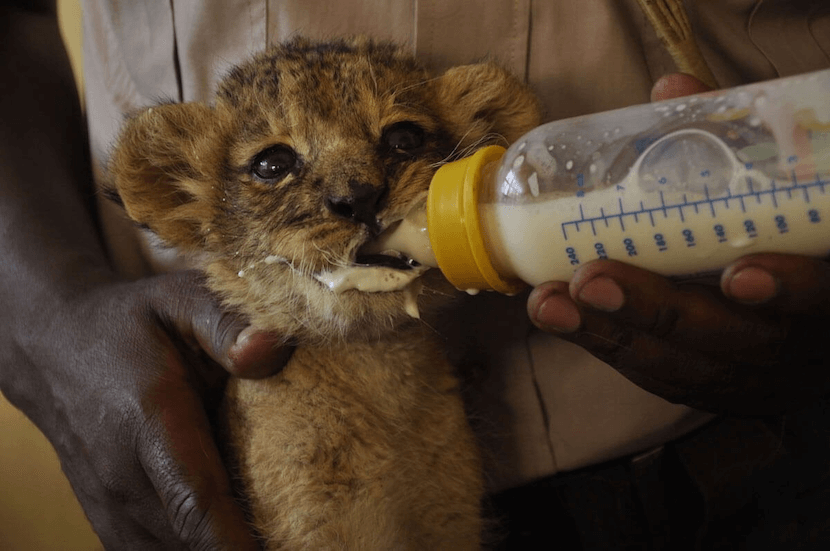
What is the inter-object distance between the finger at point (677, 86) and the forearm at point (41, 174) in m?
0.89

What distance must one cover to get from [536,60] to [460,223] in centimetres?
46

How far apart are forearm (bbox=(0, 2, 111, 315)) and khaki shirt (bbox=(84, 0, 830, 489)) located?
0.24 meters

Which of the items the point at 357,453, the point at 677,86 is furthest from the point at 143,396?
the point at 677,86

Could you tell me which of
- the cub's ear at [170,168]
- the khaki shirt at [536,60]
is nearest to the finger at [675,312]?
the khaki shirt at [536,60]

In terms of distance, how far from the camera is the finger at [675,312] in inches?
23.4

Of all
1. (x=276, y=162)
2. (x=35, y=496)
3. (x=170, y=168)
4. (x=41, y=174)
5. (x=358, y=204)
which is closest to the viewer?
(x=358, y=204)

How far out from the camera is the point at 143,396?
2.77ft

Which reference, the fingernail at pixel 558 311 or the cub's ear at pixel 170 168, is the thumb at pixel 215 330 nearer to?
the cub's ear at pixel 170 168

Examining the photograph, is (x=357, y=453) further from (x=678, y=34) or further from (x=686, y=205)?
(x=678, y=34)

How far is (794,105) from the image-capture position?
0.57m

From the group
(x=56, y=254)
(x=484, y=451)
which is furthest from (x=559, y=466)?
(x=56, y=254)

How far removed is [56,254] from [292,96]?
52 cm

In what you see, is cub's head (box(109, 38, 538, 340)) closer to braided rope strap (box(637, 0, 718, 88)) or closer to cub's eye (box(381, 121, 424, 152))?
cub's eye (box(381, 121, 424, 152))

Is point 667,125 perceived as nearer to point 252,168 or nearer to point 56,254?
point 252,168
